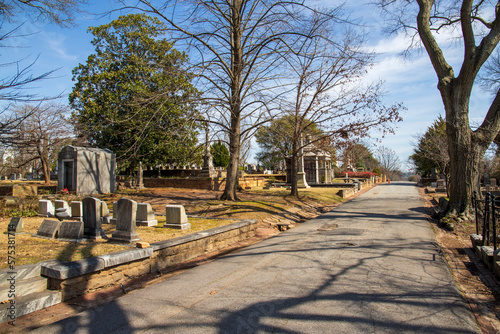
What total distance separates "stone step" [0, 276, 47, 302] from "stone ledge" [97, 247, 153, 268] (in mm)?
888

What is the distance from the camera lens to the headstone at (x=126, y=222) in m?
6.96

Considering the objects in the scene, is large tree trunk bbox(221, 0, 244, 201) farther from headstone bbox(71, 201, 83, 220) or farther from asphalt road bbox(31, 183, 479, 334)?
asphalt road bbox(31, 183, 479, 334)

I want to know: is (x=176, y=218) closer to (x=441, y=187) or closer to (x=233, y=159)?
(x=233, y=159)

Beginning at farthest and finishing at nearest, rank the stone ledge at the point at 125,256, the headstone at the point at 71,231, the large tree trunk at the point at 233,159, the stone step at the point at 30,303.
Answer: the large tree trunk at the point at 233,159
the headstone at the point at 71,231
the stone ledge at the point at 125,256
the stone step at the point at 30,303

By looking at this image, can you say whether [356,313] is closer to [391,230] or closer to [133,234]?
[133,234]

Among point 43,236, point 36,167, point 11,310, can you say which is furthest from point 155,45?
point 36,167

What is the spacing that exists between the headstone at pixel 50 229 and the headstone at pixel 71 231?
102mm

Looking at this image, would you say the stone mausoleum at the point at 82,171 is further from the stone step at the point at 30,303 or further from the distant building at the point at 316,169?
the distant building at the point at 316,169

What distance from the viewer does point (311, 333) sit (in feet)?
12.1

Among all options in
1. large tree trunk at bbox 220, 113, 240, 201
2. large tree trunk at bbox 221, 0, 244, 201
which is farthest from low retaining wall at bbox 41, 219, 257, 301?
large tree trunk at bbox 221, 0, 244, 201

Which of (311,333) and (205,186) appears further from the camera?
(205,186)

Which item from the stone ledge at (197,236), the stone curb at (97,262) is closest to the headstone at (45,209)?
the stone ledge at (197,236)

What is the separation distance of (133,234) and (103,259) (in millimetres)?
1481

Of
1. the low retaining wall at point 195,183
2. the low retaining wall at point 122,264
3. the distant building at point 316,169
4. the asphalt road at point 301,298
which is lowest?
the asphalt road at point 301,298
